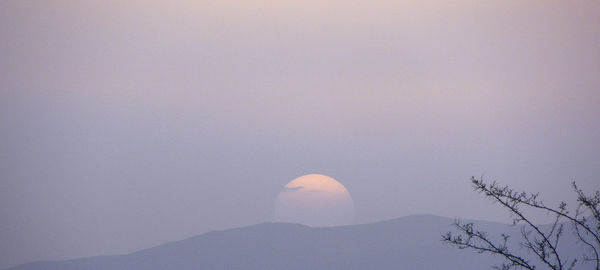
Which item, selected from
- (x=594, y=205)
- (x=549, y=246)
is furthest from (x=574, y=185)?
(x=549, y=246)

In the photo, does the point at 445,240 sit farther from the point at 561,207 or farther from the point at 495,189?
Answer: the point at 561,207

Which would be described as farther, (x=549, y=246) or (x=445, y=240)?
(x=445, y=240)

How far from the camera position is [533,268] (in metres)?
6.96

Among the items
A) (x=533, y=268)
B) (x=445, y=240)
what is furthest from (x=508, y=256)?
(x=445, y=240)

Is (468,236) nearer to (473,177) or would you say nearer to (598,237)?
(473,177)

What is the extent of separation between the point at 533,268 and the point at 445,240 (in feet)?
3.35

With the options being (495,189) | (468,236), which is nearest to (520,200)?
(495,189)

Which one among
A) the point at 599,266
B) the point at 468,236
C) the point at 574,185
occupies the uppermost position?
the point at 574,185

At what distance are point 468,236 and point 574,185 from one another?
133cm

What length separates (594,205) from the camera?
22.9 ft

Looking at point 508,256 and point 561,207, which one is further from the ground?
point 561,207

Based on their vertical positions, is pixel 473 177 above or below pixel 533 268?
above

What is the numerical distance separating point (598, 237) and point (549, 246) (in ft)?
1.66

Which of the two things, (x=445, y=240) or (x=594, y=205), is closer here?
(x=594, y=205)
